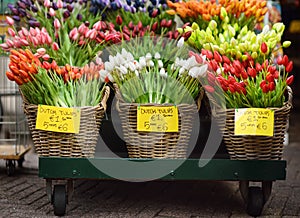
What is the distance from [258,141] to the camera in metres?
3.33

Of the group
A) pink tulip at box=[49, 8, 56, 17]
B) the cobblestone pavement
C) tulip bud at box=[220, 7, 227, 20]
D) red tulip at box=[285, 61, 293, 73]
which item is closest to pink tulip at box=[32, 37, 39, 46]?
A: pink tulip at box=[49, 8, 56, 17]

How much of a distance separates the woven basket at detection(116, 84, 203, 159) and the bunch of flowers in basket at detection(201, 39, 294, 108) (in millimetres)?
154

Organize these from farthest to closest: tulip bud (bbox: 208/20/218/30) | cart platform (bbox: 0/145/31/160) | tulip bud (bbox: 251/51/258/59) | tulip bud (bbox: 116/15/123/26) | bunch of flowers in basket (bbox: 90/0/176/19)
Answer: cart platform (bbox: 0/145/31/160)
bunch of flowers in basket (bbox: 90/0/176/19)
tulip bud (bbox: 116/15/123/26)
tulip bud (bbox: 208/20/218/30)
tulip bud (bbox: 251/51/258/59)

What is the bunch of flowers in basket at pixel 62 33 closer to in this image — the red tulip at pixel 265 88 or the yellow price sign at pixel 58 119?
the yellow price sign at pixel 58 119

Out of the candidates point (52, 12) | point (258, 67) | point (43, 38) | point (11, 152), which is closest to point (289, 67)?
point (258, 67)

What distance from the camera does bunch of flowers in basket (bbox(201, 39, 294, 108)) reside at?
3.27 meters

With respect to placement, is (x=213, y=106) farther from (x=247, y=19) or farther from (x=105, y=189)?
(x=105, y=189)

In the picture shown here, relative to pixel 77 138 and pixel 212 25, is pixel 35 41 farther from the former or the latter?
pixel 212 25

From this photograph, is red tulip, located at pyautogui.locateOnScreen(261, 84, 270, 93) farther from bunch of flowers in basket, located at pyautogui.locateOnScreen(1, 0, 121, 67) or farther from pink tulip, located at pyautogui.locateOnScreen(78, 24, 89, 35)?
pink tulip, located at pyautogui.locateOnScreen(78, 24, 89, 35)

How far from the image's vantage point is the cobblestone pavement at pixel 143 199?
3.53 m

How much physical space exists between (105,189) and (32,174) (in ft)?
2.34

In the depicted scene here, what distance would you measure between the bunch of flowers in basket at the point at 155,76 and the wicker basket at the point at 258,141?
0.25 metres

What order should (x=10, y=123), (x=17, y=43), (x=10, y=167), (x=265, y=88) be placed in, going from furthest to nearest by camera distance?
(x=10, y=123), (x=10, y=167), (x=17, y=43), (x=265, y=88)

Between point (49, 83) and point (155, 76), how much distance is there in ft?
1.80
